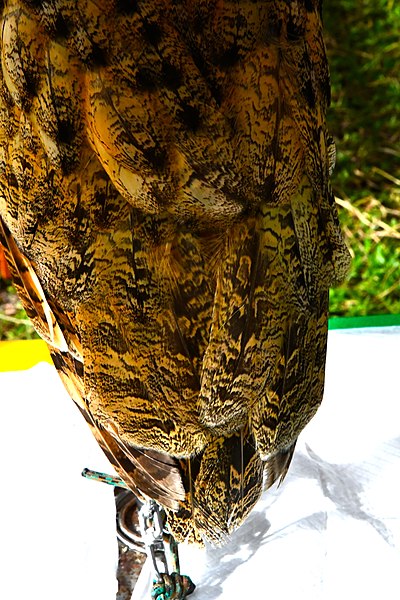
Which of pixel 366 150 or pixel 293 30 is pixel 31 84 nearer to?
pixel 293 30

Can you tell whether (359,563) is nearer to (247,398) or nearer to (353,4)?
(247,398)

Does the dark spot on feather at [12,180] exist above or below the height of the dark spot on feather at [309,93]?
below

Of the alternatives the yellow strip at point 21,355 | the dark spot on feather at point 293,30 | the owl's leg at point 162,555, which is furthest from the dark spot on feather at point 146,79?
the yellow strip at point 21,355

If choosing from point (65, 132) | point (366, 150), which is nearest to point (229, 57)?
point (65, 132)

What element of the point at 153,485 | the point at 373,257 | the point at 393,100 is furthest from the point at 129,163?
the point at 393,100

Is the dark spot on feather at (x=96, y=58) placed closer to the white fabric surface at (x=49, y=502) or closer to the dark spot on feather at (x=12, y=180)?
the dark spot on feather at (x=12, y=180)

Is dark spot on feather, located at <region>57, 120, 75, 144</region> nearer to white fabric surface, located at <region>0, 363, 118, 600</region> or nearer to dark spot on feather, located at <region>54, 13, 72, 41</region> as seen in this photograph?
dark spot on feather, located at <region>54, 13, 72, 41</region>

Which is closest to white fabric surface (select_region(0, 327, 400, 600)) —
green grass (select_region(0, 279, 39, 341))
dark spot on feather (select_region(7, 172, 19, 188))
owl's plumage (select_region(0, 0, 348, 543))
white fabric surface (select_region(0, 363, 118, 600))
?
white fabric surface (select_region(0, 363, 118, 600))
